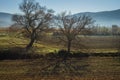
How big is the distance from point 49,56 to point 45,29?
17.2 m

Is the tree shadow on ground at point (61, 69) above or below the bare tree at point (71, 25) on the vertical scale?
below

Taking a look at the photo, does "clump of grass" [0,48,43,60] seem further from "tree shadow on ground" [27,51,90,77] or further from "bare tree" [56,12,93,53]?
"bare tree" [56,12,93,53]

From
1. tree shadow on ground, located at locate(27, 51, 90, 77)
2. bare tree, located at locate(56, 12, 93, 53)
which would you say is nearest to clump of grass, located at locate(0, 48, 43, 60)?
tree shadow on ground, located at locate(27, 51, 90, 77)

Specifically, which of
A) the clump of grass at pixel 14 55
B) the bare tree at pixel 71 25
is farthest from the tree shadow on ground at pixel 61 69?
the bare tree at pixel 71 25

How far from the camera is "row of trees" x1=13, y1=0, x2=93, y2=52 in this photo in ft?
164

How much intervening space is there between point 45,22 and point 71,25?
1020 centimetres

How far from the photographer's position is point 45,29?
57594mm

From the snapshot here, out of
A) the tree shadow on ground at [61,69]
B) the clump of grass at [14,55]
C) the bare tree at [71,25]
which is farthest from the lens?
the bare tree at [71,25]

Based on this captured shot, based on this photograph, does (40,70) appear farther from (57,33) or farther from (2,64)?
(57,33)

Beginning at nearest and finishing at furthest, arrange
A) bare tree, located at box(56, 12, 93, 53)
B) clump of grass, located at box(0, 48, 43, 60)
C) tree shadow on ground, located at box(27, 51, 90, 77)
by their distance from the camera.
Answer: tree shadow on ground, located at box(27, 51, 90, 77), clump of grass, located at box(0, 48, 43, 60), bare tree, located at box(56, 12, 93, 53)

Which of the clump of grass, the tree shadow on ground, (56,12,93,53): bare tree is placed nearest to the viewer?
the tree shadow on ground

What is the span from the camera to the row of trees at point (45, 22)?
164 ft

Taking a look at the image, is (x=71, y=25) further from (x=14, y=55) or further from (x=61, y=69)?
(x=61, y=69)

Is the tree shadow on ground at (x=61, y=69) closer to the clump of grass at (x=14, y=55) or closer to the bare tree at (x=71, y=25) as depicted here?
the clump of grass at (x=14, y=55)
